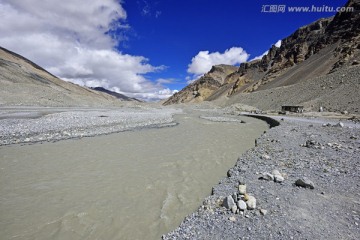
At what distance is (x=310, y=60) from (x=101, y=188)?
10651cm

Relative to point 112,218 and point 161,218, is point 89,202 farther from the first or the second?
point 161,218

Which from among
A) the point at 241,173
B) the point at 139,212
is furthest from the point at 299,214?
the point at 139,212

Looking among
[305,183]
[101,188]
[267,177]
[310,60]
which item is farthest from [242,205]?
[310,60]

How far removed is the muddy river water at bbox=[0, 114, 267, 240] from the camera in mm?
5605

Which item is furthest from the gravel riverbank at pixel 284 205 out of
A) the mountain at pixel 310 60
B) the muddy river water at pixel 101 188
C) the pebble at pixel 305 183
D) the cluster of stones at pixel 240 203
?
the mountain at pixel 310 60

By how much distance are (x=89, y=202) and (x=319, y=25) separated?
473 feet

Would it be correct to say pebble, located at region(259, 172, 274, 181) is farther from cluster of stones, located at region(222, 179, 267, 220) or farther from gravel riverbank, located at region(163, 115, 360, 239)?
cluster of stones, located at region(222, 179, 267, 220)

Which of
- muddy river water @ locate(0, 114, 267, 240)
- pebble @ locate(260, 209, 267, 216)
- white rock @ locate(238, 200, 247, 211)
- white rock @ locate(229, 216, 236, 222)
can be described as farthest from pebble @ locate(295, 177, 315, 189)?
muddy river water @ locate(0, 114, 267, 240)

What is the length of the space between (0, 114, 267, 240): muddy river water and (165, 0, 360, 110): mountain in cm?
3803

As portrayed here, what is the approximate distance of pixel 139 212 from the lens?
20.6ft

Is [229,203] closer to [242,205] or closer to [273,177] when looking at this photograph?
[242,205]

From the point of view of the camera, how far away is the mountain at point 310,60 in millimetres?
61253

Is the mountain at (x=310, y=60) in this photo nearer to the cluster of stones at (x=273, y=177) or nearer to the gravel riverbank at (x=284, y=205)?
the gravel riverbank at (x=284, y=205)

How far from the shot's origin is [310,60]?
92500 mm
